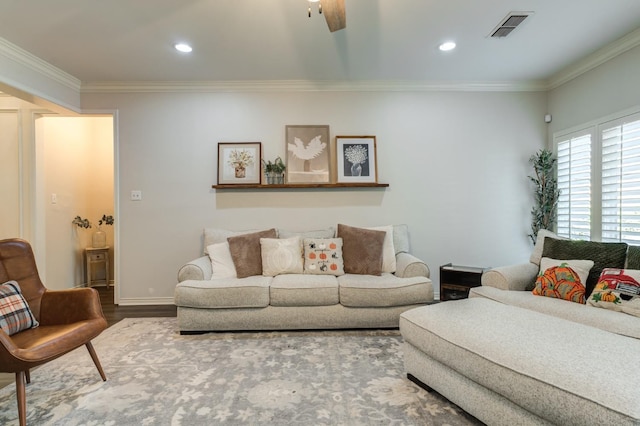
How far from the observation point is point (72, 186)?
444 cm

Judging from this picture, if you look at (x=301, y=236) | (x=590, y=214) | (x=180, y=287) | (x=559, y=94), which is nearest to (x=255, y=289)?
(x=180, y=287)

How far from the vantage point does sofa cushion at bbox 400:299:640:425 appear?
1.13 metres

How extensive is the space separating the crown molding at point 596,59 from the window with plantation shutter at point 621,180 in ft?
2.15

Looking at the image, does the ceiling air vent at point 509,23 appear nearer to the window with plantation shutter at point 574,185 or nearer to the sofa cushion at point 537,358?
the window with plantation shutter at point 574,185

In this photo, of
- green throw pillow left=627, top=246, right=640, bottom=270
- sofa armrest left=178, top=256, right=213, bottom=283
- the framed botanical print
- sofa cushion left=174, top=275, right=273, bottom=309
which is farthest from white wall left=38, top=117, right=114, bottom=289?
green throw pillow left=627, top=246, right=640, bottom=270

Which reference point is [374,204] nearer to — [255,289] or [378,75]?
[378,75]

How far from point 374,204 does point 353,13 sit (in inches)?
81.4

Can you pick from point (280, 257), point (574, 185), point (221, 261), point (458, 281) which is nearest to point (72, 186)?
point (221, 261)

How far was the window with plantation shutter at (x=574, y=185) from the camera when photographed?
10.6ft

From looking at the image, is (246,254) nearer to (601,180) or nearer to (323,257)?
(323,257)

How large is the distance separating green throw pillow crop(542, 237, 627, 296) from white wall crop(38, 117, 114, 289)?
563 centimetres

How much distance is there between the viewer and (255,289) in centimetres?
277

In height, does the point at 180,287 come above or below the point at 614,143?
below

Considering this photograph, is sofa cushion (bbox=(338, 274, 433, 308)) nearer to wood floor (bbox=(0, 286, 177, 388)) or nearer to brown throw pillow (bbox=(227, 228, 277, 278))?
brown throw pillow (bbox=(227, 228, 277, 278))
